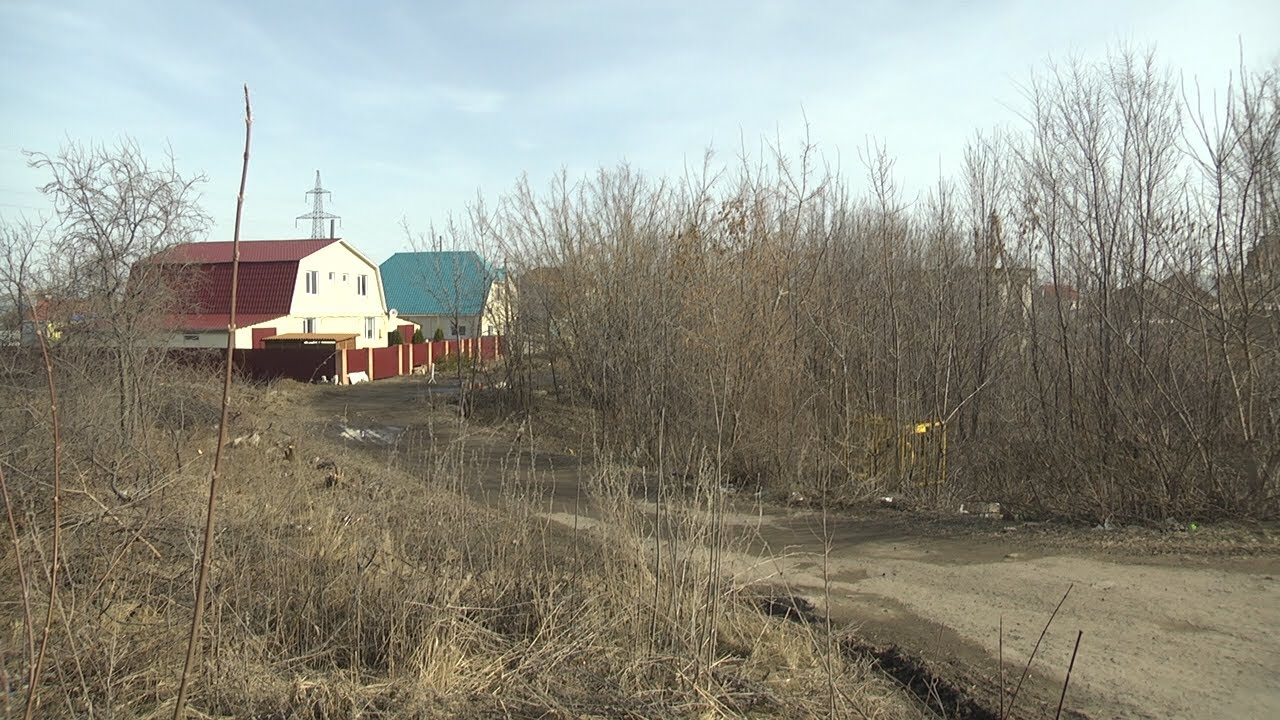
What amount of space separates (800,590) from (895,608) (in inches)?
28.8

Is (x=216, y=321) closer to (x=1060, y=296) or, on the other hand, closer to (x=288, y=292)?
(x=288, y=292)

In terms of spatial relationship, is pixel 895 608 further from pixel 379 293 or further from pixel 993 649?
pixel 379 293

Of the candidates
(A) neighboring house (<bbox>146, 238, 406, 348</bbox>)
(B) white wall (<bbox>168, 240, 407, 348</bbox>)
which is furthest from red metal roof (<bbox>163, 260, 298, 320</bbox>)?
(B) white wall (<bbox>168, 240, 407, 348</bbox>)

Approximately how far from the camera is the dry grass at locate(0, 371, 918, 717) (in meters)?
3.68

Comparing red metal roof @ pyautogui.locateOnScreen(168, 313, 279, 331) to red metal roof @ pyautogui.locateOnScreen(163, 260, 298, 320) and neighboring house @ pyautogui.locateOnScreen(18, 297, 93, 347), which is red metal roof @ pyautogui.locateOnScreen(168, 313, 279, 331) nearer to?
red metal roof @ pyautogui.locateOnScreen(163, 260, 298, 320)

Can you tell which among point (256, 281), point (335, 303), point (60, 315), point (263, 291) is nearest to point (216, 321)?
point (263, 291)

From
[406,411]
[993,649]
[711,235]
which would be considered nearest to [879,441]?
[711,235]

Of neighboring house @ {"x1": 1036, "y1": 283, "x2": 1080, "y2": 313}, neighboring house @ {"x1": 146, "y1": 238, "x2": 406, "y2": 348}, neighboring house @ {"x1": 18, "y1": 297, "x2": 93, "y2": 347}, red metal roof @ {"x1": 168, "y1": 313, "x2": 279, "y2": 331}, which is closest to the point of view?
neighboring house @ {"x1": 18, "y1": 297, "x2": 93, "y2": 347}

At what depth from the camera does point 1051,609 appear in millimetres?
5820

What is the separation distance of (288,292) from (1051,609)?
108 feet

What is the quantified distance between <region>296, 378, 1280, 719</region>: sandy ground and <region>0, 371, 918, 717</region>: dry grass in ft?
1.53

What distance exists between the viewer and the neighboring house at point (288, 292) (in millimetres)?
31844

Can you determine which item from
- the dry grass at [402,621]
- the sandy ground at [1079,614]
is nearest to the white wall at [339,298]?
the sandy ground at [1079,614]

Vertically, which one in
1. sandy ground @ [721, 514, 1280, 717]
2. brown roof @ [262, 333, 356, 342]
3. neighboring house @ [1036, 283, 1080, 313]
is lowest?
sandy ground @ [721, 514, 1280, 717]
